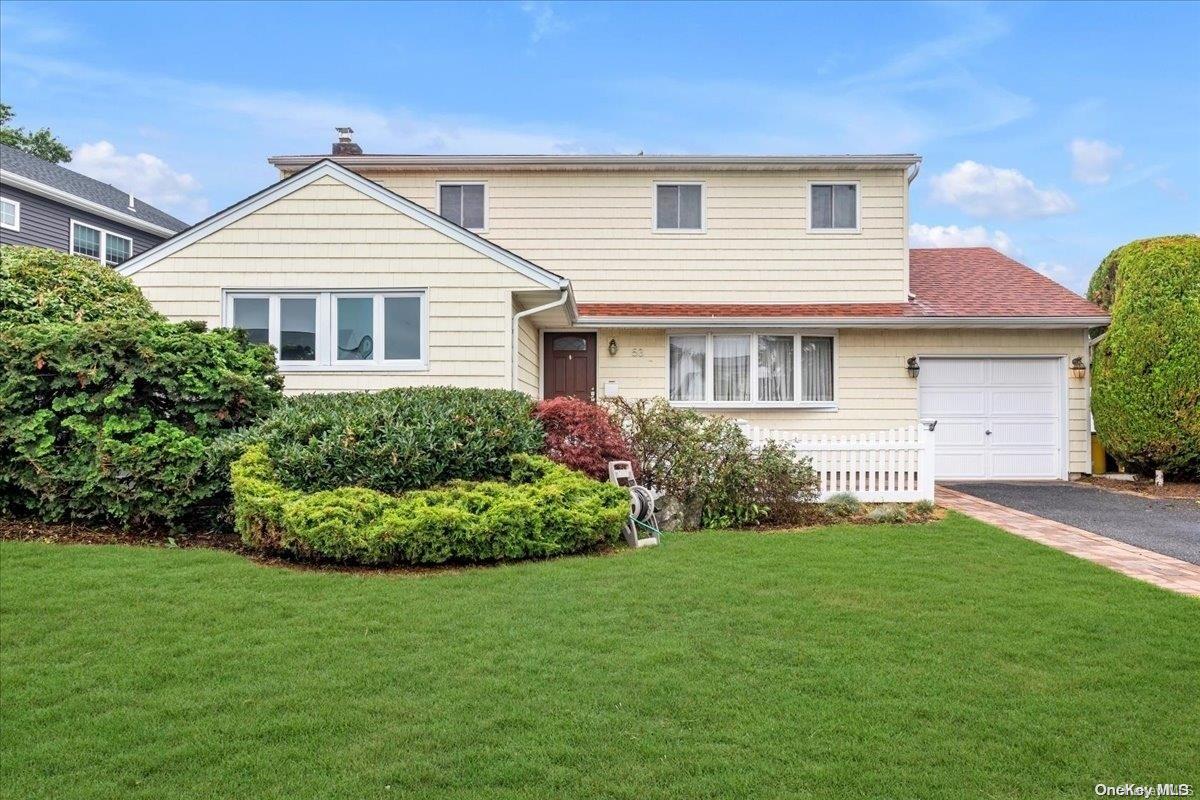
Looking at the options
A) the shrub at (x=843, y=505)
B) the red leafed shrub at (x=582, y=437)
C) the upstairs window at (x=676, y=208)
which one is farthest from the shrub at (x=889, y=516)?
the upstairs window at (x=676, y=208)

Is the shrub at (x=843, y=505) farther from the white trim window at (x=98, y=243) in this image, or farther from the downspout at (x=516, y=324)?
the white trim window at (x=98, y=243)

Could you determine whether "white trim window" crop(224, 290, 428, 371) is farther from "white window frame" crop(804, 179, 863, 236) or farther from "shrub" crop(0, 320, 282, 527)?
"white window frame" crop(804, 179, 863, 236)

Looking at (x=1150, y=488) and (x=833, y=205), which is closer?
(x=1150, y=488)

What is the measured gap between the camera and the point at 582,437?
838cm

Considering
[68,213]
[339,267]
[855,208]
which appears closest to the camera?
[339,267]

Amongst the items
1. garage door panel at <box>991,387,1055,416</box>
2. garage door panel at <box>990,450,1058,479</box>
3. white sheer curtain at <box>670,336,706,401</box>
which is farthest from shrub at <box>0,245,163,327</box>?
garage door panel at <box>990,450,1058,479</box>

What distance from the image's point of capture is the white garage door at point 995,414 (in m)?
13.1

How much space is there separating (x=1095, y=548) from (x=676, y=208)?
9.00 metres

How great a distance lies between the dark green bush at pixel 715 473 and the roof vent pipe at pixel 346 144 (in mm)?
9534

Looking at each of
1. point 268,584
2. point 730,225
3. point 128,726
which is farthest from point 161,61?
point 128,726

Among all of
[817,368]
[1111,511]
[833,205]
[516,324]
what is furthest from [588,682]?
[833,205]

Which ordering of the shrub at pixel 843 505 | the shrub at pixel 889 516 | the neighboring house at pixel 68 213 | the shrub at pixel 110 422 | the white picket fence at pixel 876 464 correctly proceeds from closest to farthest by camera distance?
the shrub at pixel 110 422
the shrub at pixel 889 516
the shrub at pixel 843 505
the white picket fence at pixel 876 464
the neighboring house at pixel 68 213

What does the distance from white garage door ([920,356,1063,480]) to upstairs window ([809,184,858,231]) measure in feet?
10.1

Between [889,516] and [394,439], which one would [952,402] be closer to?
[889,516]
